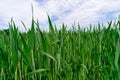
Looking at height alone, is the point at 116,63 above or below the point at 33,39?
below

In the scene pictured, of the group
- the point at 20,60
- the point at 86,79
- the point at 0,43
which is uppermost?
the point at 0,43

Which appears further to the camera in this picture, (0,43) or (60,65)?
(0,43)

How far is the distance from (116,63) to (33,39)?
0.42 meters

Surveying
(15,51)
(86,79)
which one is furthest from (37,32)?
(86,79)

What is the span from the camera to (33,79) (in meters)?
1.32

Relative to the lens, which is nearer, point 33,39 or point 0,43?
point 33,39

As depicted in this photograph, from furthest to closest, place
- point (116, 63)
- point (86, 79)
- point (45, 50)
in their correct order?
point (86, 79), point (45, 50), point (116, 63)

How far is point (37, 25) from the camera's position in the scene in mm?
1352

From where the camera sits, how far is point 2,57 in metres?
1.50

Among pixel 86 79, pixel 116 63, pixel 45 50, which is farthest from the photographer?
pixel 86 79

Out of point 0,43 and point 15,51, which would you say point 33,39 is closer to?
point 15,51

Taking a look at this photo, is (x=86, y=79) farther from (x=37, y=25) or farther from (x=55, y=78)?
(x=37, y=25)

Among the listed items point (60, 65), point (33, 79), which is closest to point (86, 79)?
point (60, 65)

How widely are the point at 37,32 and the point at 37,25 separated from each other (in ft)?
0.13
